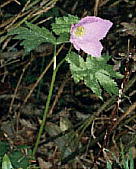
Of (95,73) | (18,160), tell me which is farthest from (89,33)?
(18,160)

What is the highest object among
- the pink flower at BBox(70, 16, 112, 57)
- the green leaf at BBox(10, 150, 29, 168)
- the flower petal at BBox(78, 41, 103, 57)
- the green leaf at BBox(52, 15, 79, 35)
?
the green leaf at BBox(52, 15, 79, 35)

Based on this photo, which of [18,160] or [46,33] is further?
[18,160]

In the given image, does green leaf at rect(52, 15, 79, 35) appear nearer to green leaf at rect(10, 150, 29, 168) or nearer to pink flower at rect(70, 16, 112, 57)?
pink flower at rect(70, 16, 112, 57)

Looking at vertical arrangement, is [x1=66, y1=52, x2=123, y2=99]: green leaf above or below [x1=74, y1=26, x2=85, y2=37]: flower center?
below

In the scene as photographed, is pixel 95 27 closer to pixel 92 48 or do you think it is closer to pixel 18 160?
pixel 92 48

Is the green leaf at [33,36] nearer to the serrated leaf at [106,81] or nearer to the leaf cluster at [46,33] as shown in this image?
the leaf cluster at [46,33]

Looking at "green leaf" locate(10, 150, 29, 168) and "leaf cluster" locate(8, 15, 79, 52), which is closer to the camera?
"leaf cluster" locate(8, 15, 79, 52)

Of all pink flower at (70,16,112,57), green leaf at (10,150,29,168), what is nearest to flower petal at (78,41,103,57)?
pink flower at (70,16,112,57)
